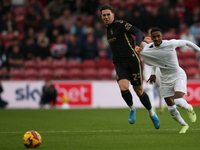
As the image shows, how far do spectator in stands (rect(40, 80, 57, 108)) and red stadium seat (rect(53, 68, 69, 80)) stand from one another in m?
0.81

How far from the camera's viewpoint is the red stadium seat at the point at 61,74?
16.4 m

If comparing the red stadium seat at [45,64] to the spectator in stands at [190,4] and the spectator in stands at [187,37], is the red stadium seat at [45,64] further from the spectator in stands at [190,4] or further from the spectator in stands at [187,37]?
the spectator in stands at [190,4]

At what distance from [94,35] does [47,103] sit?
160 inches

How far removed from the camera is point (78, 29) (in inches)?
722

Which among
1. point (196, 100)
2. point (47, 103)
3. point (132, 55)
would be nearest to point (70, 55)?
point (47, 103)

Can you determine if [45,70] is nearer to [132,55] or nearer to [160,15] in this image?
[160,15]

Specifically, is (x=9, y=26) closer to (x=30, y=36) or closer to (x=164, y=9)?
(x=30, y=36)

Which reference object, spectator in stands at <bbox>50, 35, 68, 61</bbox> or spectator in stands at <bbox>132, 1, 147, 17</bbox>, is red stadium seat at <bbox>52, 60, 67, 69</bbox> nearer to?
spectator in stands at <bbox>50, 35, 68, 61</bbox>

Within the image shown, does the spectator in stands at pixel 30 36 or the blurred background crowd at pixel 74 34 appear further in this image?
the spectator in stands at pixel 30 36

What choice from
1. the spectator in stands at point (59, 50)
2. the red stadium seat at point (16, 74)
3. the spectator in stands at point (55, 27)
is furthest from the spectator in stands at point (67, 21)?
the red stadium seat at point (16, 74)

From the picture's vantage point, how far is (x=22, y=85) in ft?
52.1

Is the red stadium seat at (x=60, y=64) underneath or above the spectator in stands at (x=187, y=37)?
underneath

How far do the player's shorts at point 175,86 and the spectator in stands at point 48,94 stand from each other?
843cm

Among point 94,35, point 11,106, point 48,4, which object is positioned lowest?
point 11,106
